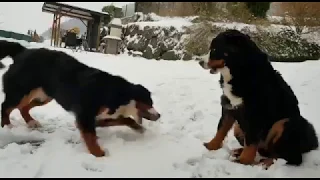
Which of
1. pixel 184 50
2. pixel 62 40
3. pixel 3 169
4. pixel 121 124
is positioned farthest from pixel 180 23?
pixel 3 169

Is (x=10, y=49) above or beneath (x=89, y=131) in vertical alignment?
above

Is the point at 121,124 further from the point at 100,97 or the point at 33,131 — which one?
the point at 33,131

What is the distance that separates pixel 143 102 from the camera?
289 cm

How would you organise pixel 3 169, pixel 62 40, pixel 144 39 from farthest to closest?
1. pixel 144 39
2. pixel 62 40
3. pixel 3 169

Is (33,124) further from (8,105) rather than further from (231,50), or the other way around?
(231,50)

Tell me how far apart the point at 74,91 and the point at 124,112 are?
455 millimetres

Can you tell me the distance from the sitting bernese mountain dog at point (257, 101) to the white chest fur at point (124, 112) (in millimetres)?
753

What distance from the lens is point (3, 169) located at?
83.6 inches

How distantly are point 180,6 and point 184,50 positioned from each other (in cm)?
180

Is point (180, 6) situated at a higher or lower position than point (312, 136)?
higher

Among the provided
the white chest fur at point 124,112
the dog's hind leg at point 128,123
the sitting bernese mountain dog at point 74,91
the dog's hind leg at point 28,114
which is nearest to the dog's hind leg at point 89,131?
the sitting bernese mountain dog at point 74,91

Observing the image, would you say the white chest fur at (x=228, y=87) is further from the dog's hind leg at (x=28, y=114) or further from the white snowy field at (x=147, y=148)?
the dog's hind leg at (x=28, y=114)

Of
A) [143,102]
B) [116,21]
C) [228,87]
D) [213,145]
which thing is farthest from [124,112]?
[116,21]

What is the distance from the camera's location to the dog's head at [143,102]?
2.86m
